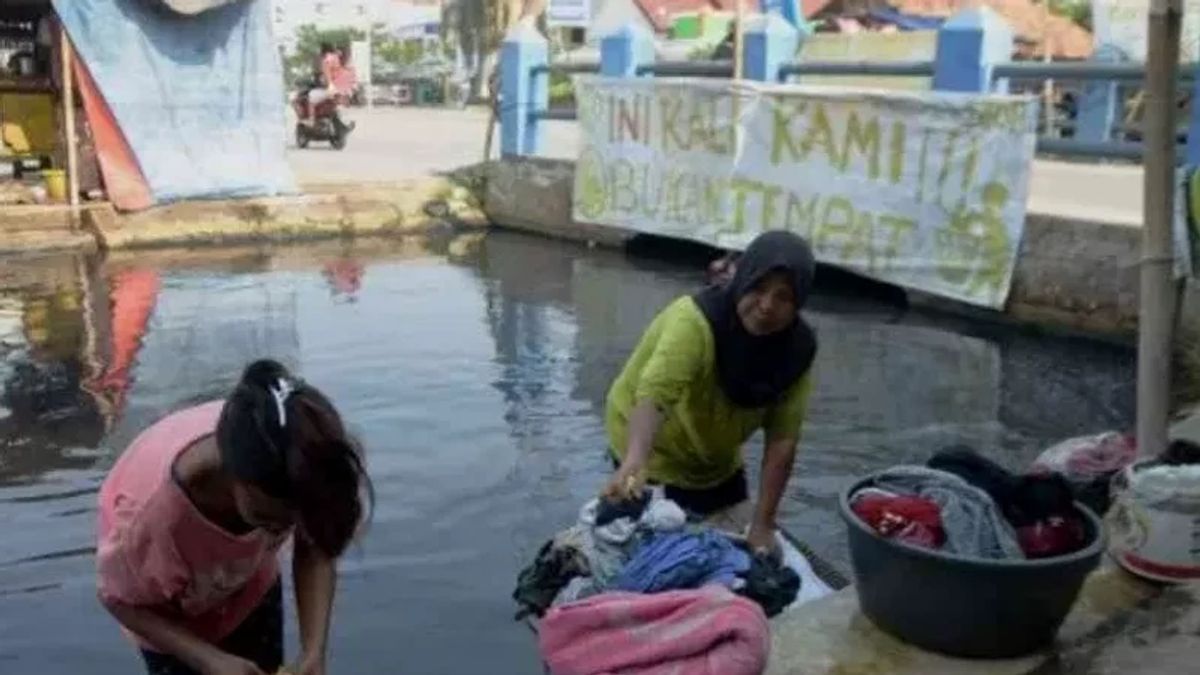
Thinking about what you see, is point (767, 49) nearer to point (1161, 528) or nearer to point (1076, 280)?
point (1076, 280)

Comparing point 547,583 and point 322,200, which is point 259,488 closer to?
point 547,583

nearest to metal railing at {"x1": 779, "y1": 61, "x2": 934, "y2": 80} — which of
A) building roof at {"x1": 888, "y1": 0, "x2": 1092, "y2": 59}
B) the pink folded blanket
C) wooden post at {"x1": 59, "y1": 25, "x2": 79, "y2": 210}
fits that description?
wooden post at {"x1": 59, "y1": 25, "x2": 79, "y2": 210}

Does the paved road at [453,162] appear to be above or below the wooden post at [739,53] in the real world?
below

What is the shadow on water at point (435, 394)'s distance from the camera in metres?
5.11

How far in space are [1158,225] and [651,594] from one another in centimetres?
254

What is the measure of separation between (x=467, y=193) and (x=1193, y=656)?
516 inches

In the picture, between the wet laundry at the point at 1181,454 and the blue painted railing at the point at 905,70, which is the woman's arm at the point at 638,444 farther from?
the blue painted railing at the point at 905,70

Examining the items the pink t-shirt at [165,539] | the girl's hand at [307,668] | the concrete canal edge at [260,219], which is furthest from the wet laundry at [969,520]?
the concrete canal edge at [260,219]

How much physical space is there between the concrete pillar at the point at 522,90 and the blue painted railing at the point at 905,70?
0.01 meters

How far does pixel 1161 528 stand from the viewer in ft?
13.4

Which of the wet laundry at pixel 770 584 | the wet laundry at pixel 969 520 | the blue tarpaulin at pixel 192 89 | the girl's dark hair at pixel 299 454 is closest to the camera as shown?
the girl's dark hair at pixel 299 454

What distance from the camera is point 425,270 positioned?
42.2 ft

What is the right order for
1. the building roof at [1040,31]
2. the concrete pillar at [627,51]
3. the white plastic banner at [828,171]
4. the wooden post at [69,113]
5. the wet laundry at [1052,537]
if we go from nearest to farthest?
the wet laundry at [1052,537]
the white plastic banner at [828,171]
the wooden post at [69,113]
the concrete pillar at [627,51]
the building roof at [1040,31]

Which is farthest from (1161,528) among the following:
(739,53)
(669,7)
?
(669,7)
